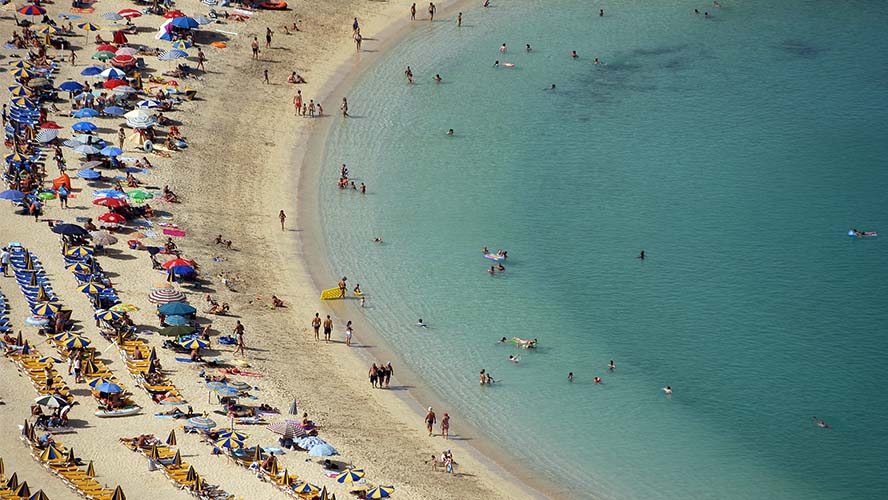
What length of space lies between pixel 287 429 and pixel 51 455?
8699 mm

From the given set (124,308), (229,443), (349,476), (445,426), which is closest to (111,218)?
(124,308)

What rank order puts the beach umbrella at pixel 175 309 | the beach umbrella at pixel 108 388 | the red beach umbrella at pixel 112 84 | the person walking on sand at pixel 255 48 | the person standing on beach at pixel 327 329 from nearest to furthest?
the beach umbrella at pixel 108 388, the beach umbrella at pixel 175 309, the person standing on beach at pixel 327 329, the red beach umbrella at pixel 112 84, the person walking on sand at pixel 255 48

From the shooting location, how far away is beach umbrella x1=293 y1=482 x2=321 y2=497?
1902 inches

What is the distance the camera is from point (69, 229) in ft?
206

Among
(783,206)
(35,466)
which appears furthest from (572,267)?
(35,466)

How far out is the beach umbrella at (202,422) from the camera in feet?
169

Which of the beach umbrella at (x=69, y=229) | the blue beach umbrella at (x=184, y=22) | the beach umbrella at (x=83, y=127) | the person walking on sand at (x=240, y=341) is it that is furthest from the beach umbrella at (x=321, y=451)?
the blue beach umbrella at (x=184, y=22)

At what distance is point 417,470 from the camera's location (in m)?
52.6

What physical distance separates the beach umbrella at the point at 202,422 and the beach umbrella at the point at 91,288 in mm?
10257

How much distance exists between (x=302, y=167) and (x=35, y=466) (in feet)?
106

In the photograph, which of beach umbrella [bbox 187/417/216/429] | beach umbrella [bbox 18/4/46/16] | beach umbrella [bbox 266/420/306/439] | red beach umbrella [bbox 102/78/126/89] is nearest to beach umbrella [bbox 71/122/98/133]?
red beach umbrella [bbox 102/78/126/89]

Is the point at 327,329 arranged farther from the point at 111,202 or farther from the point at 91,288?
the point at 111,202

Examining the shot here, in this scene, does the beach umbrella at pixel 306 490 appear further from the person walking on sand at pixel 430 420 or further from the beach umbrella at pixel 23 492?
the beach umbrella at pixel 23 492

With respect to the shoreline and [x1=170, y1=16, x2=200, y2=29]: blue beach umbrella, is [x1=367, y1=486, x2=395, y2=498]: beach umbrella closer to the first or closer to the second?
the shoreline
